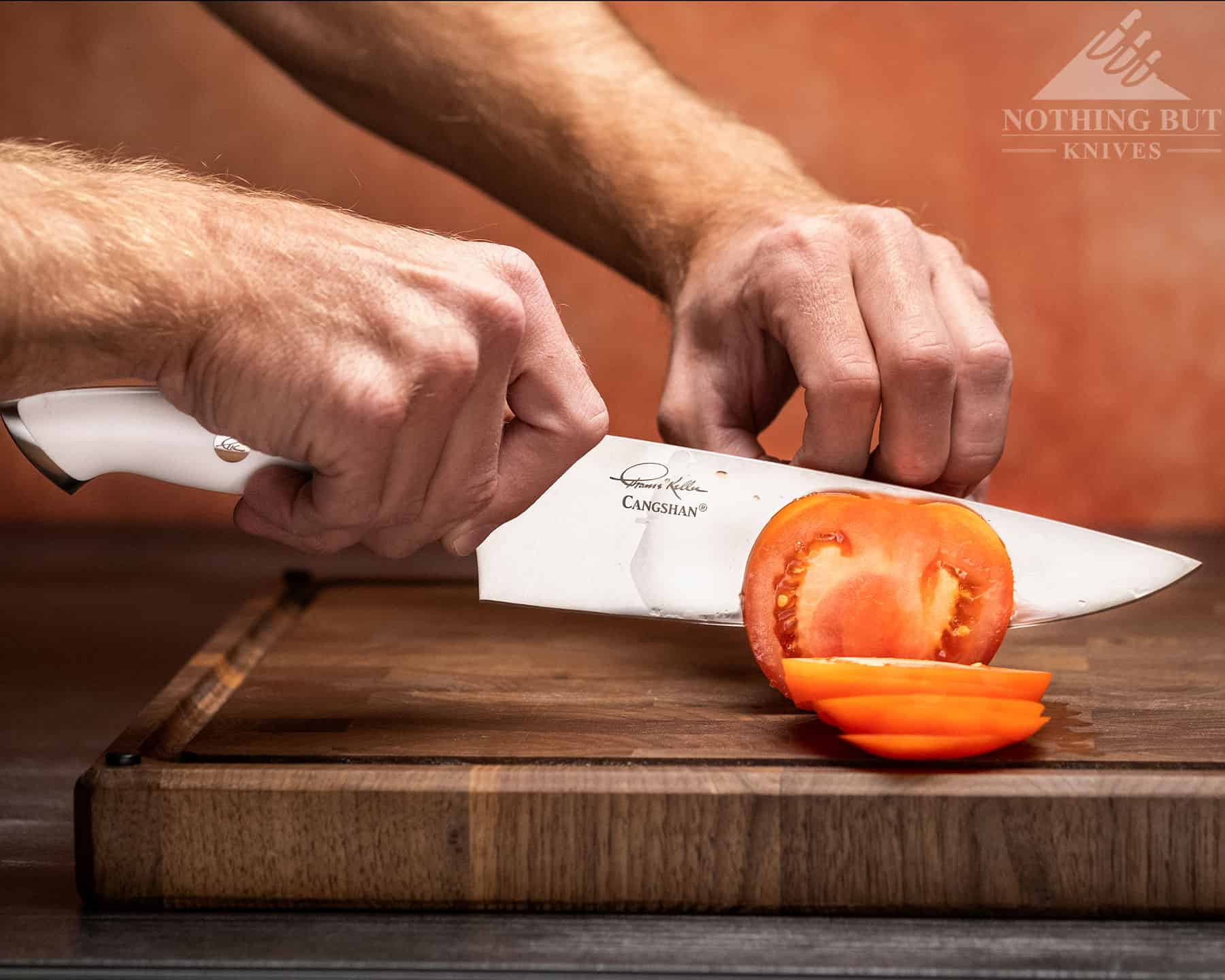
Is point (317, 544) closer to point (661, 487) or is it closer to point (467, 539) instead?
point (467, 539)

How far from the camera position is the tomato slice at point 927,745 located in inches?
38.9

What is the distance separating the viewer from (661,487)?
1.30 m

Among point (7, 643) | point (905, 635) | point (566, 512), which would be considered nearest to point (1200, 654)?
point (905, 635)

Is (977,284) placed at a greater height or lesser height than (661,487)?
greater

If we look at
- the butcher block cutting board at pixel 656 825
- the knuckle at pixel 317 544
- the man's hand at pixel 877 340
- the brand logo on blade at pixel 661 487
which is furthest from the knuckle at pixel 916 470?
the knuckle at pixel 317 544

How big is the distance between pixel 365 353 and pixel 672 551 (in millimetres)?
445

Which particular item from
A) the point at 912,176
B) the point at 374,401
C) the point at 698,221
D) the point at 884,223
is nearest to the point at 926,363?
the point at 884,223

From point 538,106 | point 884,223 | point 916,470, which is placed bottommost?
point 916,470

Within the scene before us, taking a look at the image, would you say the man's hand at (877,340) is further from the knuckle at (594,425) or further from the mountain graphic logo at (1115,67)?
the mountain graphic logo at (1115,67)

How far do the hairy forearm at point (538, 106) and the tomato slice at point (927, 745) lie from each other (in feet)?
2.40

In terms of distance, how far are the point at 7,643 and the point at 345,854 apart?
77 centimetres

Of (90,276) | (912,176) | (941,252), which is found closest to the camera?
(90,276)

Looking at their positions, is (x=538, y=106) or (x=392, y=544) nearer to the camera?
(x=392, y=544)

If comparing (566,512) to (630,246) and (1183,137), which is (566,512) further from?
(1183,137)
